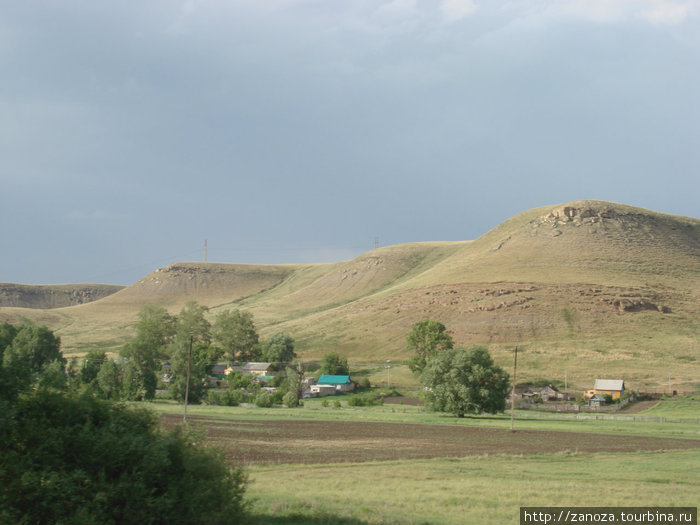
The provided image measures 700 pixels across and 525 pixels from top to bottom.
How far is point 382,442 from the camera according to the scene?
4219cm

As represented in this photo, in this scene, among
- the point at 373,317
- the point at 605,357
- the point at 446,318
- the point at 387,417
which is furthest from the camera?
the point at 373,317

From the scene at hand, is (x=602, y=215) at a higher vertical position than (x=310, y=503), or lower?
higher

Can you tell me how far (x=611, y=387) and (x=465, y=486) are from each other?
8497 cm

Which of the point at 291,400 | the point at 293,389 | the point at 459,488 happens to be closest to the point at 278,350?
the point at 293,389

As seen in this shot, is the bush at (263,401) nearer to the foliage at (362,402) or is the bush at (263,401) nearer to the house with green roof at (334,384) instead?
the foliage at (362,402)

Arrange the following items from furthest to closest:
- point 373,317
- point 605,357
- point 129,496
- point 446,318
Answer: point 373,317
point 446,318
point 605,357
point 129,496

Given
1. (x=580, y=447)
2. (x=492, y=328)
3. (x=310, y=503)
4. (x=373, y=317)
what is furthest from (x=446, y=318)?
(x=310, y=503)

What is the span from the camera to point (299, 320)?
641 feet

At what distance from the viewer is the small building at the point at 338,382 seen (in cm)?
10769

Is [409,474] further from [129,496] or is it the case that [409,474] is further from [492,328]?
[492,328]

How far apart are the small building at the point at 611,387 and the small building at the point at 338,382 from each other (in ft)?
137

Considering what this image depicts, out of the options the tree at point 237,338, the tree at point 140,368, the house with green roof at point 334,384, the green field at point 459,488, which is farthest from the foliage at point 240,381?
the green field at point 459,488

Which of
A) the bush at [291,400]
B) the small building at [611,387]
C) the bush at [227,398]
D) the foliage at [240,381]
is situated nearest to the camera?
the bush at [291,400]

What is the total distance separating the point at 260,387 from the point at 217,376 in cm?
2035
